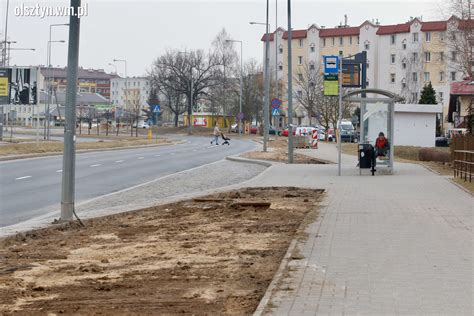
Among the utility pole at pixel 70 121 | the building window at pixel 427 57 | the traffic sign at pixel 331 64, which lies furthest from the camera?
the building window at pixel 427 57

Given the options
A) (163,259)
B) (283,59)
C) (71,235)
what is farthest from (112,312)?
(283,59)

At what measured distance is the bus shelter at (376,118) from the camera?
984 inches

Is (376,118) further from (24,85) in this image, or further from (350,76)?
(24,85)

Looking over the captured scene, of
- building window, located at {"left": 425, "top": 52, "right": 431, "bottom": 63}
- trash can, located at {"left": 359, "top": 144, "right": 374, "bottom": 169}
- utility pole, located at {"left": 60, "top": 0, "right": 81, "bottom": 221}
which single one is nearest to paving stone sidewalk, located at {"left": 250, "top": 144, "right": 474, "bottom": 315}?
utility pole, located at {"left": 60, "top": 0, "right": 81, "bottom": 221}

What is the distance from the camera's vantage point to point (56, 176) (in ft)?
77.0

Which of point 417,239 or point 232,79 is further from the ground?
point 232,79

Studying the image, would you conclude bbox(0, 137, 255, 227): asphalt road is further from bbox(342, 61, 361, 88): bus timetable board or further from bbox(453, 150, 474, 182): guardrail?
bbox(453, 150, 474, 182): guardrail

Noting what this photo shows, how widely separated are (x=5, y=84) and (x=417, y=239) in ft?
122

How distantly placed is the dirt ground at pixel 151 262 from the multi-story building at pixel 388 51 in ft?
258

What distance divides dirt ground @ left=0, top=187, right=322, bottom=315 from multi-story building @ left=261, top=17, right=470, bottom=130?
78.7m

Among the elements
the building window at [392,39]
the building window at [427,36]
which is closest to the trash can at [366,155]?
the building window at [427,36]

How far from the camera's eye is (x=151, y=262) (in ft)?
28.2

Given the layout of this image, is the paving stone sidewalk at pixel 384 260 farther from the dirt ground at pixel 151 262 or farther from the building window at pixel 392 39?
the building window at pixel 392 39

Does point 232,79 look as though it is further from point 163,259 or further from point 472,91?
point 163,259
